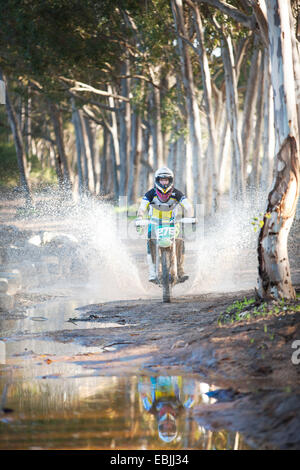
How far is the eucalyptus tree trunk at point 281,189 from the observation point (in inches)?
355

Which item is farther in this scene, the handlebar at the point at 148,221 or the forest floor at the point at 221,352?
the handlebar at the point at 148,221

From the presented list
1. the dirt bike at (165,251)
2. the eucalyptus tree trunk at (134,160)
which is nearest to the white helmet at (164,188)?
the dirt bike at (165,251)

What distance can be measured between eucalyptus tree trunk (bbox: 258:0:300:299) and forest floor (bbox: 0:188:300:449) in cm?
41

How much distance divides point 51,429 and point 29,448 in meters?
0.42

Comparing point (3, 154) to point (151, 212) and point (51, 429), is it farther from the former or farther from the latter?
point (51, 429)

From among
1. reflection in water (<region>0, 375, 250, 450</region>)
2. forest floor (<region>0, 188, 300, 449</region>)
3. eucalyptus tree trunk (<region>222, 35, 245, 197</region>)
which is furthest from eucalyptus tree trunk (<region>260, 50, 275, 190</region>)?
reflection in water (<region>0, 375, 250, 450</region>)

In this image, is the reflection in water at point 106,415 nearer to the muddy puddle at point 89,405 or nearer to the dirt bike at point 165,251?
the muddy puddle at point 89,405

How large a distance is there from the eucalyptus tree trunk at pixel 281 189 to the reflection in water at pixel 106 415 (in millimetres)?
2584

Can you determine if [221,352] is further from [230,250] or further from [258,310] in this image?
[230,250]

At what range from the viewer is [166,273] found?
1212cm

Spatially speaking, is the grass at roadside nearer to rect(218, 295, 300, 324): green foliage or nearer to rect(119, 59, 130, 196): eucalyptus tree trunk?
rect(218, 295, 300, 324): green foliage

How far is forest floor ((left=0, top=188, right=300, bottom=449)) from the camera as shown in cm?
552

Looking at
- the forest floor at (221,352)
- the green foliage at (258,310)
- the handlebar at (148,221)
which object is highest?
the handlebar at (148,221)
